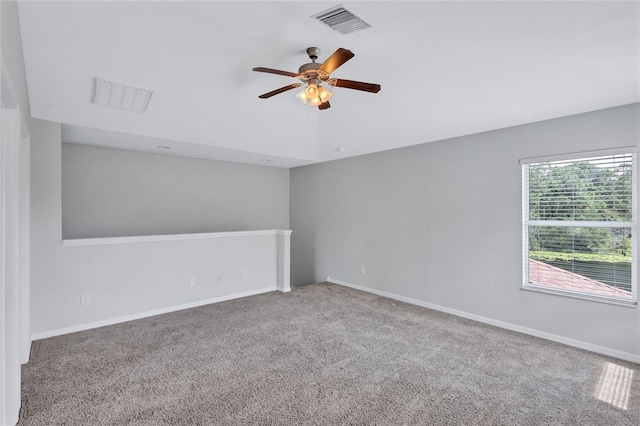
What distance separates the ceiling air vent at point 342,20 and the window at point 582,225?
2.59m

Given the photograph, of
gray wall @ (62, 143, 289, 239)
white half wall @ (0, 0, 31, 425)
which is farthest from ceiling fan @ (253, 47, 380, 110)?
gray wall @ (62, 143, 289, 239)

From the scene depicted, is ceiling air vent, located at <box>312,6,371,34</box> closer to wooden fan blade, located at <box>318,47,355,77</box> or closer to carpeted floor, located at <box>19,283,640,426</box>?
wooden fan blade, located at <box>318,47,355,77</box>

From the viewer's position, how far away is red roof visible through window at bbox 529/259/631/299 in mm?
3221

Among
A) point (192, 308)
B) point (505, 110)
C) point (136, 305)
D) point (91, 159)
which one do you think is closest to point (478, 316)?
point (505, 110)

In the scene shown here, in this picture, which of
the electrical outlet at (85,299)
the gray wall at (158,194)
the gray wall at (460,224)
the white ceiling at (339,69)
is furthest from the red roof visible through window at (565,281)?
the electrical outlet at (85,299)

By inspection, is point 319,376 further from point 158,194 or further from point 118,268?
point 158,194

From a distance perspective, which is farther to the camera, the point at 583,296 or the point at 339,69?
the point at 583,296

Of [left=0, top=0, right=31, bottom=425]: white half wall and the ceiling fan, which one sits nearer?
[left=0, top=0, right=31, bottom=425]: white half wall

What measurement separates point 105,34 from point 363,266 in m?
4.49

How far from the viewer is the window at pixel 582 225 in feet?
10.2

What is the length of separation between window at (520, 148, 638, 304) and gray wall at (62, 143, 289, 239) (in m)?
4.57

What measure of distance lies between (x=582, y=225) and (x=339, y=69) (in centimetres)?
296

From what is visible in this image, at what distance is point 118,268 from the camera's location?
158 inches

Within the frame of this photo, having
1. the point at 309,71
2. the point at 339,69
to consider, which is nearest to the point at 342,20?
the point at 309,71
